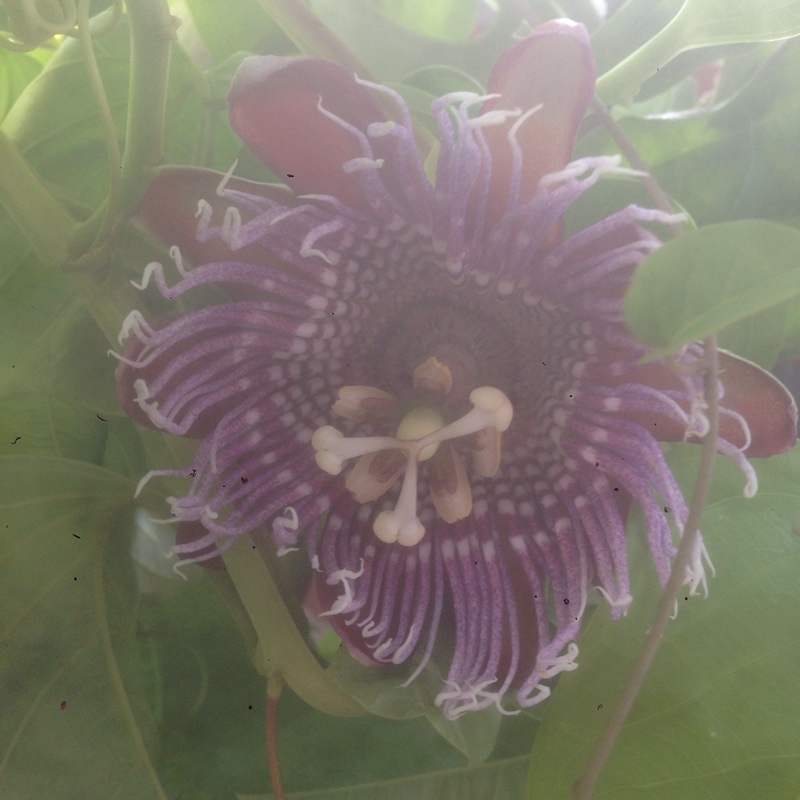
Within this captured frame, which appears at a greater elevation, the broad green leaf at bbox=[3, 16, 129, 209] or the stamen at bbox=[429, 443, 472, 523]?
the broad green leaf at bbox=[3, 16, 129, 209]

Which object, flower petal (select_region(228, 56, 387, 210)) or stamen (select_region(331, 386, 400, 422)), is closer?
flower petal (select_region(228, 56, 387, 210))

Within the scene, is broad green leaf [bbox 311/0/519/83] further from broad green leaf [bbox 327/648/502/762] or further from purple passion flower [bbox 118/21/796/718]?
broad green leaf [bbox 327/648/502/762]

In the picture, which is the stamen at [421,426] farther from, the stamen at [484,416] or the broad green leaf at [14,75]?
the broad green leaf at [14,75]

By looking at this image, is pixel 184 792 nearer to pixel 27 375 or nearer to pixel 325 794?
pixel 325 794

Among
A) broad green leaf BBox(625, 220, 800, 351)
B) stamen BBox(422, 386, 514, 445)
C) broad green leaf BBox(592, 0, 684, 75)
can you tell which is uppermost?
broad green leaf BBox(592, 0, 684, 75)

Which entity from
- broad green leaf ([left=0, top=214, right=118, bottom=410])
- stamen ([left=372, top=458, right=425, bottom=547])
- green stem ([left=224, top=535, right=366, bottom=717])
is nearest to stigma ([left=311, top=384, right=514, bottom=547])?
stamen ([left=372, top=458, right=425, bottom=547])

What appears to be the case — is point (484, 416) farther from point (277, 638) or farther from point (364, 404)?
point (277, 638)
